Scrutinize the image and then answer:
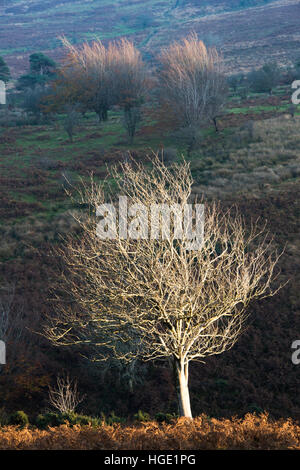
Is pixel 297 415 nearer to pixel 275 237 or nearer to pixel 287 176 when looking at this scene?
pixel 275 237

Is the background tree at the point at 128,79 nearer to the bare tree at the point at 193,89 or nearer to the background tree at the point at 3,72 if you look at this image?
the bare tree at the point at 193,89

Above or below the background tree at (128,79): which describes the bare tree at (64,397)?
below

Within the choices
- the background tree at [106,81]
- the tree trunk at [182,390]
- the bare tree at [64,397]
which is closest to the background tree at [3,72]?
the background tree at [106,81]

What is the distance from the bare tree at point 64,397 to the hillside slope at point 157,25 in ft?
228

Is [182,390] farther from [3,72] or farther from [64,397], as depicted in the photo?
[3,72]

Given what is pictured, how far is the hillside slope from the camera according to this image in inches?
3351

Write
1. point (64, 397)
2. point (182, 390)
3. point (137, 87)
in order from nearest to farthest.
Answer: point (182, 390), point (64, 397), point (137, 87)

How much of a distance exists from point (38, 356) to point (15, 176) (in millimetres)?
23782

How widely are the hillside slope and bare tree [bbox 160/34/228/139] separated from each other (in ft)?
95.0

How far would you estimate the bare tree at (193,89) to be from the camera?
4381cm

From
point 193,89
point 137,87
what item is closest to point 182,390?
point 193,89

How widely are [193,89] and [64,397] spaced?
37.3m

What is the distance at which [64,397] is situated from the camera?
1433 centimetres

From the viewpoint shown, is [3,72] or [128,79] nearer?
[128,79]
